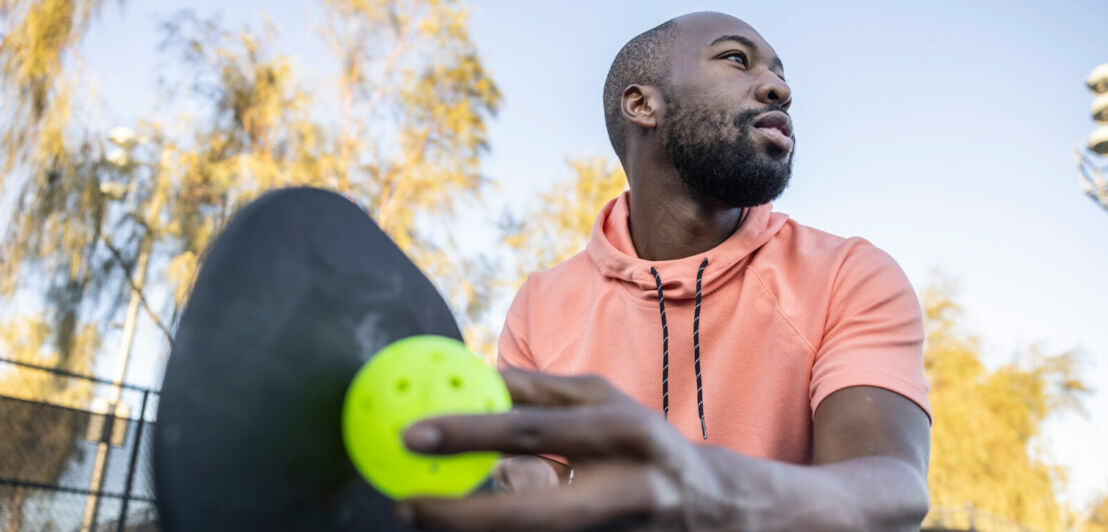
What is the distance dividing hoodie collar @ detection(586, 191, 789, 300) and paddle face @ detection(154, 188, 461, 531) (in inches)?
48.0

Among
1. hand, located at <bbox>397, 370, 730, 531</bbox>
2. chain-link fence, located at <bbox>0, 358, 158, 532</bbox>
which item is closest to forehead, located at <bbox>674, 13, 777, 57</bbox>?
hand, located at <bbox>397, 370, 730, 531</bbox>

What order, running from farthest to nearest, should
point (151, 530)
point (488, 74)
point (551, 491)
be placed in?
1. point (488, 74)
2. point (151, 530)
3. point (551, 491)

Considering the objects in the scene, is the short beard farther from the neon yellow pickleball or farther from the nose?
the neon yellow pickleball

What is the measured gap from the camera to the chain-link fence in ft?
23.7

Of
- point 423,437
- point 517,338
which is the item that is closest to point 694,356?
point 517,338

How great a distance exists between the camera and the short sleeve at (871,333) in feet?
5.34

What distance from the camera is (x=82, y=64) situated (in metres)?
10.3

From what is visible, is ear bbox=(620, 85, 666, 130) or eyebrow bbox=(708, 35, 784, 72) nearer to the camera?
eyebrow bbox=(708, 35, 784, 72)

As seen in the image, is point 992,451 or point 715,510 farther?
point 992,451

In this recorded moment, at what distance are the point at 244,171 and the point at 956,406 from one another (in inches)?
601

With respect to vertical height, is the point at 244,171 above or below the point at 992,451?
above

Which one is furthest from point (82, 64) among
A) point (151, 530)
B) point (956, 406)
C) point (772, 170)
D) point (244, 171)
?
point (956, 406)

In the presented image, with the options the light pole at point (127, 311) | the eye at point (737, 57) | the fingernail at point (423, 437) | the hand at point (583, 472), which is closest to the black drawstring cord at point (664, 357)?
the eye at point (737, 57)

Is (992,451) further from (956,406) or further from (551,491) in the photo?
(551,491)
